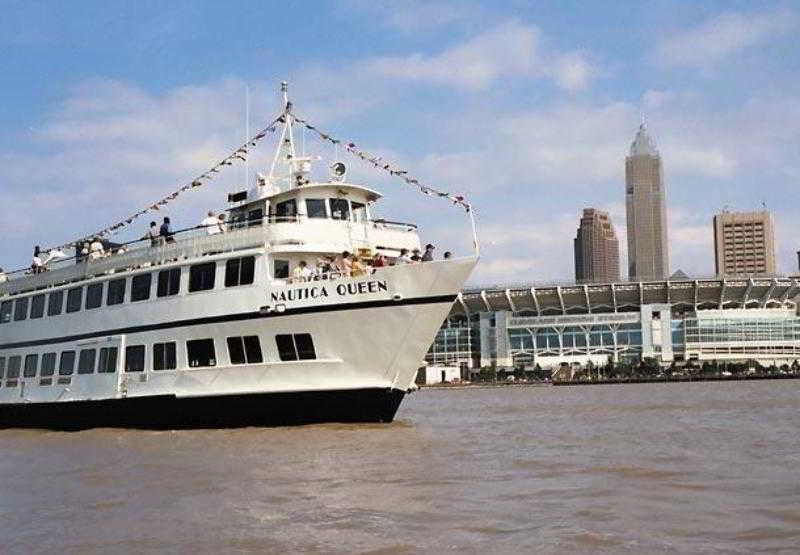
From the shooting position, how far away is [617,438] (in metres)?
21.0

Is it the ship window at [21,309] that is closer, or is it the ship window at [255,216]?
the ship window at [255,216]

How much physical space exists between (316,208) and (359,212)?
4.60ft

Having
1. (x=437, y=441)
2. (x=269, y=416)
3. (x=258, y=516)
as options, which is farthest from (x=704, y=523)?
(x=269, y=416)

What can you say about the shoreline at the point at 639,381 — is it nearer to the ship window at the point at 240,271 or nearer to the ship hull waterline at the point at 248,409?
the ship hull waterline at the point at 248,409

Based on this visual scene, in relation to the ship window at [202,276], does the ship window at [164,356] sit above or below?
below

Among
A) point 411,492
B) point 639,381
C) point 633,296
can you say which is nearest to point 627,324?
point 633,296

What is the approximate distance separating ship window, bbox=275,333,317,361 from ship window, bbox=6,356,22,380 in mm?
12699

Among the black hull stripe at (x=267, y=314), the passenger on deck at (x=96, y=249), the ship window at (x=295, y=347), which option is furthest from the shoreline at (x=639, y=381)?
the ship window at (x=295, y=347)

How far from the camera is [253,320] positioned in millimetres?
24250

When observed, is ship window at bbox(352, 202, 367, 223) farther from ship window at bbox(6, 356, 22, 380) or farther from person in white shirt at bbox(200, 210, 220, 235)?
ship window at bbox(6, 356, 22, 380)

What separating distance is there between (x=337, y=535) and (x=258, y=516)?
179cm

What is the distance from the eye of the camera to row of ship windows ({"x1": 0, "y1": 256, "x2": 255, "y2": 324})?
82.3 ft

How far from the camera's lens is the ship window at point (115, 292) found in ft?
90.6

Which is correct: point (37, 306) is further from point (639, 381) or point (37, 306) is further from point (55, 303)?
point (639, 381)
